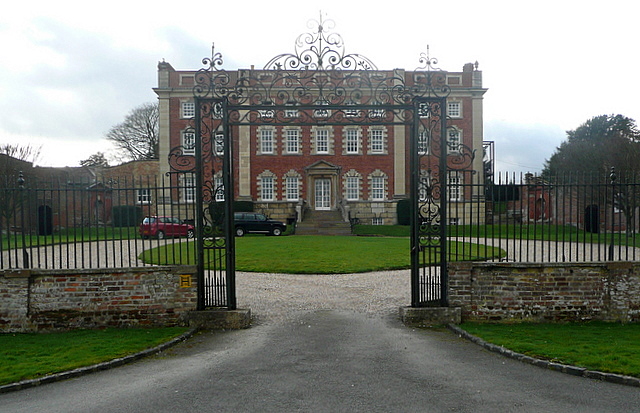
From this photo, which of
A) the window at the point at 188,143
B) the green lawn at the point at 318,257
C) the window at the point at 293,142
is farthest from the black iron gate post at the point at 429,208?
the window at the point at 293,142

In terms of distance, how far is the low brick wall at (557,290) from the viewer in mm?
7770

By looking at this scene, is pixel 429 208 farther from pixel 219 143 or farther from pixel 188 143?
pixel 188 143

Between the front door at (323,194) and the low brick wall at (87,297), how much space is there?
3027cm

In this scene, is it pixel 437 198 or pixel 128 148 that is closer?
pixel 437 198

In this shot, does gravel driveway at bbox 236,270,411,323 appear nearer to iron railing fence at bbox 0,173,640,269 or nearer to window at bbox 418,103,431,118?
iron railing fence at bbox 0,173,640,269

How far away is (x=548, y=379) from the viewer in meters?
5.37

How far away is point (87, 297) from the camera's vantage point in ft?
25.2

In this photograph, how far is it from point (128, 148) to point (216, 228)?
45.1 metres

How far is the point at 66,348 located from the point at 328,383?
12.0ft

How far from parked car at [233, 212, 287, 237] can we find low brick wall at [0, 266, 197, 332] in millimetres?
20945

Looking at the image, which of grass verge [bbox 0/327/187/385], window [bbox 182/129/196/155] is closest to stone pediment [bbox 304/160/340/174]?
window [bbox 182/129/196/155]

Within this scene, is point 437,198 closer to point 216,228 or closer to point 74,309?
point 216,228

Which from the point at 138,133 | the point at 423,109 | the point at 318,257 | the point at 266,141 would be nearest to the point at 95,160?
the point at 138,133

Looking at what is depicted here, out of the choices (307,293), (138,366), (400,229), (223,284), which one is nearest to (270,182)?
(400,229)
